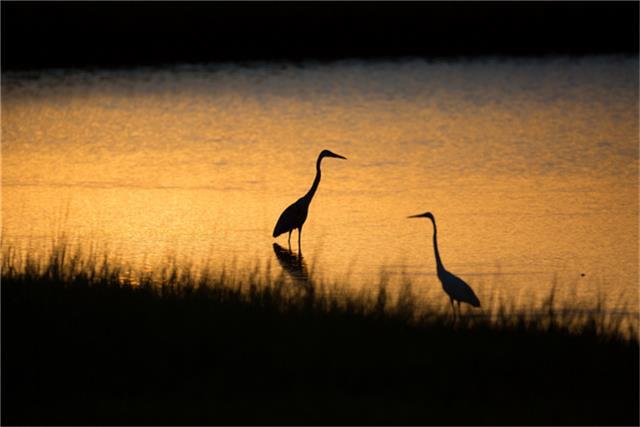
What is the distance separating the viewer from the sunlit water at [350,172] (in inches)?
542

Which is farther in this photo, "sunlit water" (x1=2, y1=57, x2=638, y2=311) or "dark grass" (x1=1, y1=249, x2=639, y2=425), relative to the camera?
"sunlit water" (x1=2, y1=57, x2=638, y2=311)

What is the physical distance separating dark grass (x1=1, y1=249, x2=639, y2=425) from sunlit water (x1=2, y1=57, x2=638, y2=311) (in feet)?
6.00

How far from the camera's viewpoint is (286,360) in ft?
28.1

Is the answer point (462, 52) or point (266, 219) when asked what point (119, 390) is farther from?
point (462, 52)

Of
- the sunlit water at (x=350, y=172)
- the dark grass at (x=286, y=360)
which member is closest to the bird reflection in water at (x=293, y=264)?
the sunlit water at (x=350, y=172)

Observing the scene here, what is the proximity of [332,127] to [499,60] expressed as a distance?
56.1ft

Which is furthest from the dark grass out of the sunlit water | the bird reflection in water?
the bird reflection in water

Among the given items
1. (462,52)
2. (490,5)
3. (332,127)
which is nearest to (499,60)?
(462,52)

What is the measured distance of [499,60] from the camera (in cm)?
4384

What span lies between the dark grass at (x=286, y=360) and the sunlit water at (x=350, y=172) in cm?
183

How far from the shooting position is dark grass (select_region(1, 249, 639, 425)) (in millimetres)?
7645

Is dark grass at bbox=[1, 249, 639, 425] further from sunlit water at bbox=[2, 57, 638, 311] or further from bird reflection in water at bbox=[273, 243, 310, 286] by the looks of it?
bird reflection in water at bbox=[273, 243, 310, 286]

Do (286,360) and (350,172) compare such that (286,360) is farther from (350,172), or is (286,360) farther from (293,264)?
(350,172)

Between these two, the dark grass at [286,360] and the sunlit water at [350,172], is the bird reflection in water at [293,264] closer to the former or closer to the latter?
the sunlit water at [350,172]
